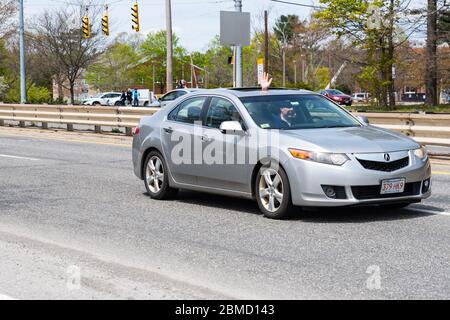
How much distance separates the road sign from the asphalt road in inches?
618

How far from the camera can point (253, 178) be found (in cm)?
871

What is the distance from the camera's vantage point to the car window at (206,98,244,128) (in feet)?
30.3

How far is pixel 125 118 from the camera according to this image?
22.3 m

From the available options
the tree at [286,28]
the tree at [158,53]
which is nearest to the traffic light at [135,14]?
the tree at [286,28]

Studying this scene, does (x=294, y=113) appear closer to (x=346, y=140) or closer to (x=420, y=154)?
(x=346, y=140)

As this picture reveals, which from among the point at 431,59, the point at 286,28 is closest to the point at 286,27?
the point at 286,28

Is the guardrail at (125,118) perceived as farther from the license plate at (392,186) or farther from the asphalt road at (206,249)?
the license plate at (392,186)

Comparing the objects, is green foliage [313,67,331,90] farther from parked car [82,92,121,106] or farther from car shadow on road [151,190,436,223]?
car shadow on road [151,190,436,223]

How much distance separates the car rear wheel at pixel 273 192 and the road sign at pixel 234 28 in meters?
18.0

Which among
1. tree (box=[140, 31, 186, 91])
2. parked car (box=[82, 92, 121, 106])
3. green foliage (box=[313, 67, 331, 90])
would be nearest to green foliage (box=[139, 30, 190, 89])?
tree (box=[140, 31, 186, 91])

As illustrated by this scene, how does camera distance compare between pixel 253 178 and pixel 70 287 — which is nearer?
pixel 70 287

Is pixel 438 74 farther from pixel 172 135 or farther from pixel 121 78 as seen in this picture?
pixel 121 78

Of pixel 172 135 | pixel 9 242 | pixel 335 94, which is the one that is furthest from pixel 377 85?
pixel 9 242
